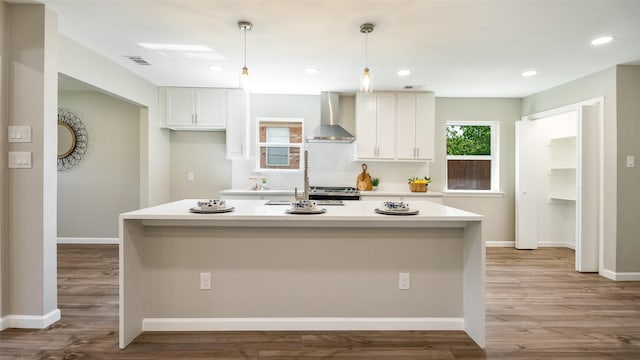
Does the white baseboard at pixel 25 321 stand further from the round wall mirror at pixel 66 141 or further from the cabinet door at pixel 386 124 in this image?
the cabinet door at pixel 386 124

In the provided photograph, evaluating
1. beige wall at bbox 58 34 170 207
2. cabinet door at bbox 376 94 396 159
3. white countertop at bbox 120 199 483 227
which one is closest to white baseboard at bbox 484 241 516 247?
cabinet door at bbox 376 94 396 159

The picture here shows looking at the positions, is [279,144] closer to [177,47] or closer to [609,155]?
[177,47]

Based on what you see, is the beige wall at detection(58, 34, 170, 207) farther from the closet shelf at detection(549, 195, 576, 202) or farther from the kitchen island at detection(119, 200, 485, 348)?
the closet shelf at detection(549, 195, 576, 202)

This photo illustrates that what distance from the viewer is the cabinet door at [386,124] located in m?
4.92

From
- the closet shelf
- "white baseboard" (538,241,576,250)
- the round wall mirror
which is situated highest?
the round wall mirror

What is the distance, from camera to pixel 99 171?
16.7ft

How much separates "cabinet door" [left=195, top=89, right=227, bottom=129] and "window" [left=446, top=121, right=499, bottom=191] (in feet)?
11.7

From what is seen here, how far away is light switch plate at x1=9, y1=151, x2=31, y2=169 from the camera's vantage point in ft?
8.13

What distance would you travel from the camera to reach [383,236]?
8.07 feet

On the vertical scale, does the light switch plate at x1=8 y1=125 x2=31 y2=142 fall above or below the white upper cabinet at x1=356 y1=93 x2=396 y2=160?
below

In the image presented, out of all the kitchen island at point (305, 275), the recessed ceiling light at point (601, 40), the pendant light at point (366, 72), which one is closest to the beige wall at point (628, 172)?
the recessed ceiling light at point (601, 40)

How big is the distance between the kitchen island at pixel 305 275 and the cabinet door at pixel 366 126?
8.49 ft

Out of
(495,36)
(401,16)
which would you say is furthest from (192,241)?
(495,36)

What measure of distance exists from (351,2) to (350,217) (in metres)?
1.56
